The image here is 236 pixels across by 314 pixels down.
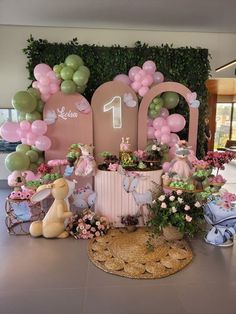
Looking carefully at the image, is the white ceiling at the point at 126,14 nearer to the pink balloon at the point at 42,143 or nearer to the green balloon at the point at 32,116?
the green balloon at the point at 32,116

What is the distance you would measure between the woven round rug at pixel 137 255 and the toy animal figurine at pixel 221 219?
36cm

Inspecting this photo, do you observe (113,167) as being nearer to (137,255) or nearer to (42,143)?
(137,255)

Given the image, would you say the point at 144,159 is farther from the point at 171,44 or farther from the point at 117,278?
the point at 171,44

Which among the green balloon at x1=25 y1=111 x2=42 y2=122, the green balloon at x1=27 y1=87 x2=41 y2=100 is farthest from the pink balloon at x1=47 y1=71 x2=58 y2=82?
the green balloon at x1=25 y1=111 x2=42 y2=122

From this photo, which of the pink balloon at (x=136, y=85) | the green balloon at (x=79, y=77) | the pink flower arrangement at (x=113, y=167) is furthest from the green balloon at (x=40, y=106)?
the pink flower arrangement at (x=113, y=167)

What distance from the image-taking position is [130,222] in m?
3.26

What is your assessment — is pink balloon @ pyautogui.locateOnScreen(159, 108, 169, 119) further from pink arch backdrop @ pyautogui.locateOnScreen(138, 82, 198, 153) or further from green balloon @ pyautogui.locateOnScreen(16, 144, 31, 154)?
green balloon @ pyautogui.locateOnScreen(16, 144, 31, 154)

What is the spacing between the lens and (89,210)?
344cm

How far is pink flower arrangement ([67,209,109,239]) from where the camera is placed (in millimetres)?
3129

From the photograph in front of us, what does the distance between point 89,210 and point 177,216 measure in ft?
3.91

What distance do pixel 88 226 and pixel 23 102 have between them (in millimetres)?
2126

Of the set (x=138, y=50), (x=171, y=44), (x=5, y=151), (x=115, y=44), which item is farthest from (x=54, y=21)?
(x=5, y=151)

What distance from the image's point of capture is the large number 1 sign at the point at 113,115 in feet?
14.2

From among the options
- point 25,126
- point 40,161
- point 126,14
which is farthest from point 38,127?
point 126,14
